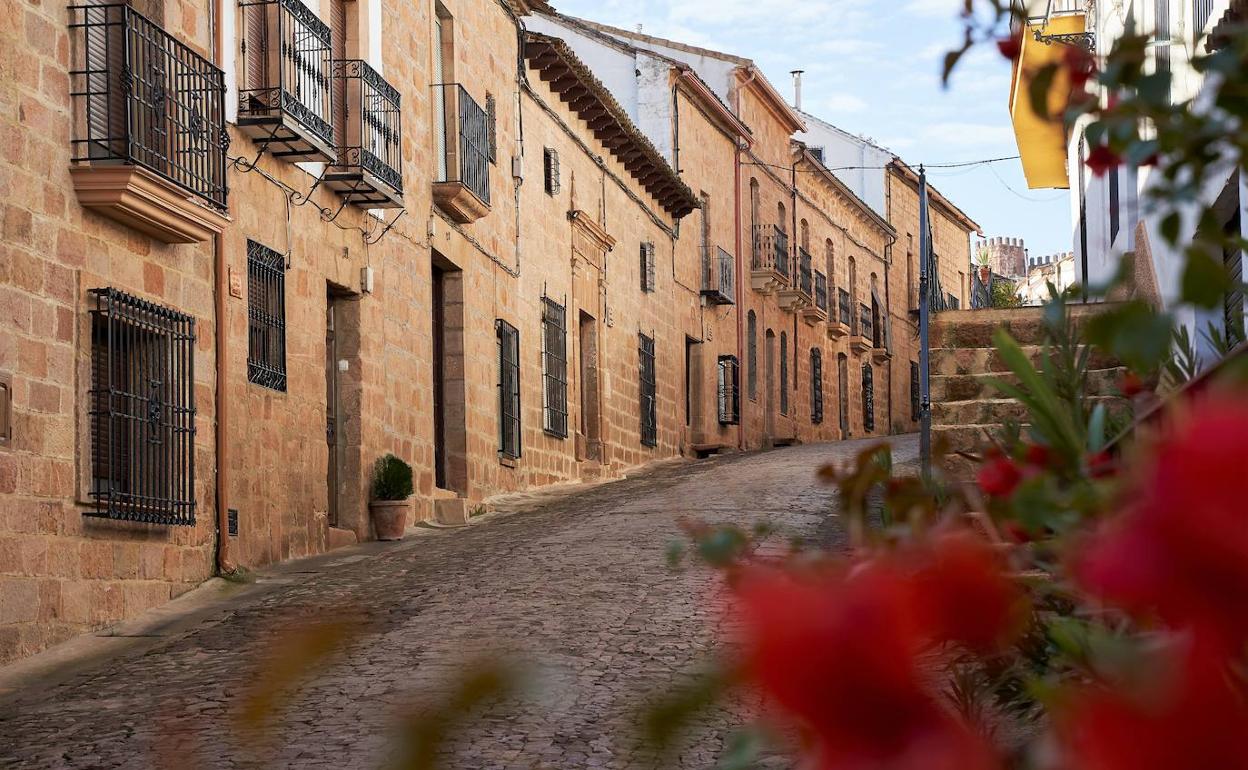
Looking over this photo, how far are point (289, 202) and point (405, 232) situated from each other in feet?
9.23

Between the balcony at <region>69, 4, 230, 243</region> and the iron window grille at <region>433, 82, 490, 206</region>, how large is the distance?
5.75 metres

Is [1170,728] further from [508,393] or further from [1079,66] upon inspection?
[508,393]

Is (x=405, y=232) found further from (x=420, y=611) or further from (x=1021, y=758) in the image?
(x=1021, y=758)

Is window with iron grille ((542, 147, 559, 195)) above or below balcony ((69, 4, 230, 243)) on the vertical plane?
above

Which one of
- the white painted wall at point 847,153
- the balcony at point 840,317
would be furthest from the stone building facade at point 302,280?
the white painted wall at point 847,153

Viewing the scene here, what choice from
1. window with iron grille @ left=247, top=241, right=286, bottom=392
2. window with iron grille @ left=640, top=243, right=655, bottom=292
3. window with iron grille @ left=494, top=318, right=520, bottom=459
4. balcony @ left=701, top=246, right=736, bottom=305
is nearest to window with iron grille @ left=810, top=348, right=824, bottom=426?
balcony @ left=701, top=246, right=736, bottom=305

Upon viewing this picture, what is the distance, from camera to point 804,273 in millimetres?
34500

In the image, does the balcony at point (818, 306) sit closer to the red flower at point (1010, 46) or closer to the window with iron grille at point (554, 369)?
the window with iron grille at point (554, 369)

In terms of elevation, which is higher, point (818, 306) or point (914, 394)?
point (818, 306)

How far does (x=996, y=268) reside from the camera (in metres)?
63.1

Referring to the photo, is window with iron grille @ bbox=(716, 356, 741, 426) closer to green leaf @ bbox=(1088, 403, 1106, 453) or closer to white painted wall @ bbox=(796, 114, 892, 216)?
white painted wall @ bbox=(796, 114, 892, 216)

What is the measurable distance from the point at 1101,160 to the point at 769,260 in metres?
31.0

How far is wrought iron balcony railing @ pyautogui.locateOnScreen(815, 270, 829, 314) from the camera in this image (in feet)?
118

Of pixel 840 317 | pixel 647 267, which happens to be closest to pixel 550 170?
pixel 647 267
